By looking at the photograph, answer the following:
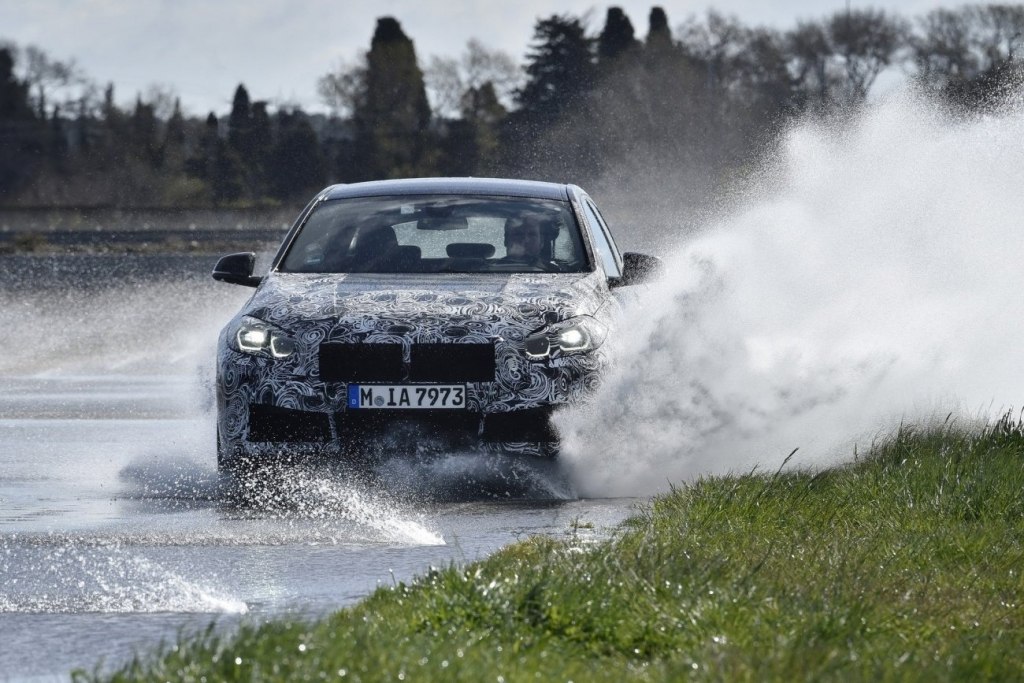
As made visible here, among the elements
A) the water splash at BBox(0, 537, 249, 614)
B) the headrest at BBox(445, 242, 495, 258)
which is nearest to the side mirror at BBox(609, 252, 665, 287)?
the headrest at BBox(445, 242, 495, 258)

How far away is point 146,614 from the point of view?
18.6ft

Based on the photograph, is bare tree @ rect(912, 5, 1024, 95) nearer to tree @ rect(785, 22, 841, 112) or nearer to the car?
tree @ rect(785, 22, 841, 112)

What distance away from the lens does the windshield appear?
10023 millimetres

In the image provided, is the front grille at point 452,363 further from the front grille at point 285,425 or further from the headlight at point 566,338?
the front grille at point 285,425

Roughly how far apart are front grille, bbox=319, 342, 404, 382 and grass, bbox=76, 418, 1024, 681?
1.67m

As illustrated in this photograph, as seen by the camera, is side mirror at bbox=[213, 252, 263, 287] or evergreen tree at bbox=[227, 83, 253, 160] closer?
side mirror at bbox=[213, 252, 263, 287]

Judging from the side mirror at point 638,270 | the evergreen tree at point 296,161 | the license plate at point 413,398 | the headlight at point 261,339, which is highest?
the side mirror at point 638,270

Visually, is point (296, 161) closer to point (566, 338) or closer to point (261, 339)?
point (261, 339)

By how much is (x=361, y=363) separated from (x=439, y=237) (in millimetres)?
1888

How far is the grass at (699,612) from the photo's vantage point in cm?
439

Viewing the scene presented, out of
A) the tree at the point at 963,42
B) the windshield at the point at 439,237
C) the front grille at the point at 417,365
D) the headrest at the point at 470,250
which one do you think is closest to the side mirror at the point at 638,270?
the windshield at the point at 439,237

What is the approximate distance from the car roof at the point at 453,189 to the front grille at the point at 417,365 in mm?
2151

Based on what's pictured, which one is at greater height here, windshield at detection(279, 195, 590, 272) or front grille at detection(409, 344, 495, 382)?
windshield at detection(279, 195, 590, 272)

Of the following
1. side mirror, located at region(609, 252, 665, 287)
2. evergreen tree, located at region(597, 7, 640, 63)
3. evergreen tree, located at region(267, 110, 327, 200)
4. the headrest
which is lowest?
evergreen tree, located at region(267, 110, 327, 200)
